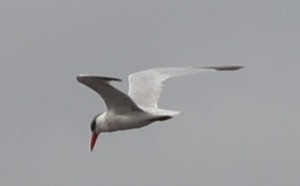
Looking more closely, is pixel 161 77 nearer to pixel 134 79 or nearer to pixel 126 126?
pixel 134 79

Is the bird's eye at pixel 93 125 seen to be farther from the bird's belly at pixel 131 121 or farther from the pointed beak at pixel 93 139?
the bird's belly at pixel 131 121

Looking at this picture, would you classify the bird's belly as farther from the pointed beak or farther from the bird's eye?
the pointed beak

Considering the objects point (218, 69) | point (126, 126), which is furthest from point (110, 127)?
point (218, 69)

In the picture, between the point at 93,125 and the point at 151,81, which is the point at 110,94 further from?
the point at 151,81

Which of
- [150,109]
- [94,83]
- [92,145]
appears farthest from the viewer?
[92,145]

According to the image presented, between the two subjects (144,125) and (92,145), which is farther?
(92,145)

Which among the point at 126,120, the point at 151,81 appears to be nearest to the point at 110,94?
the point at 126,120
